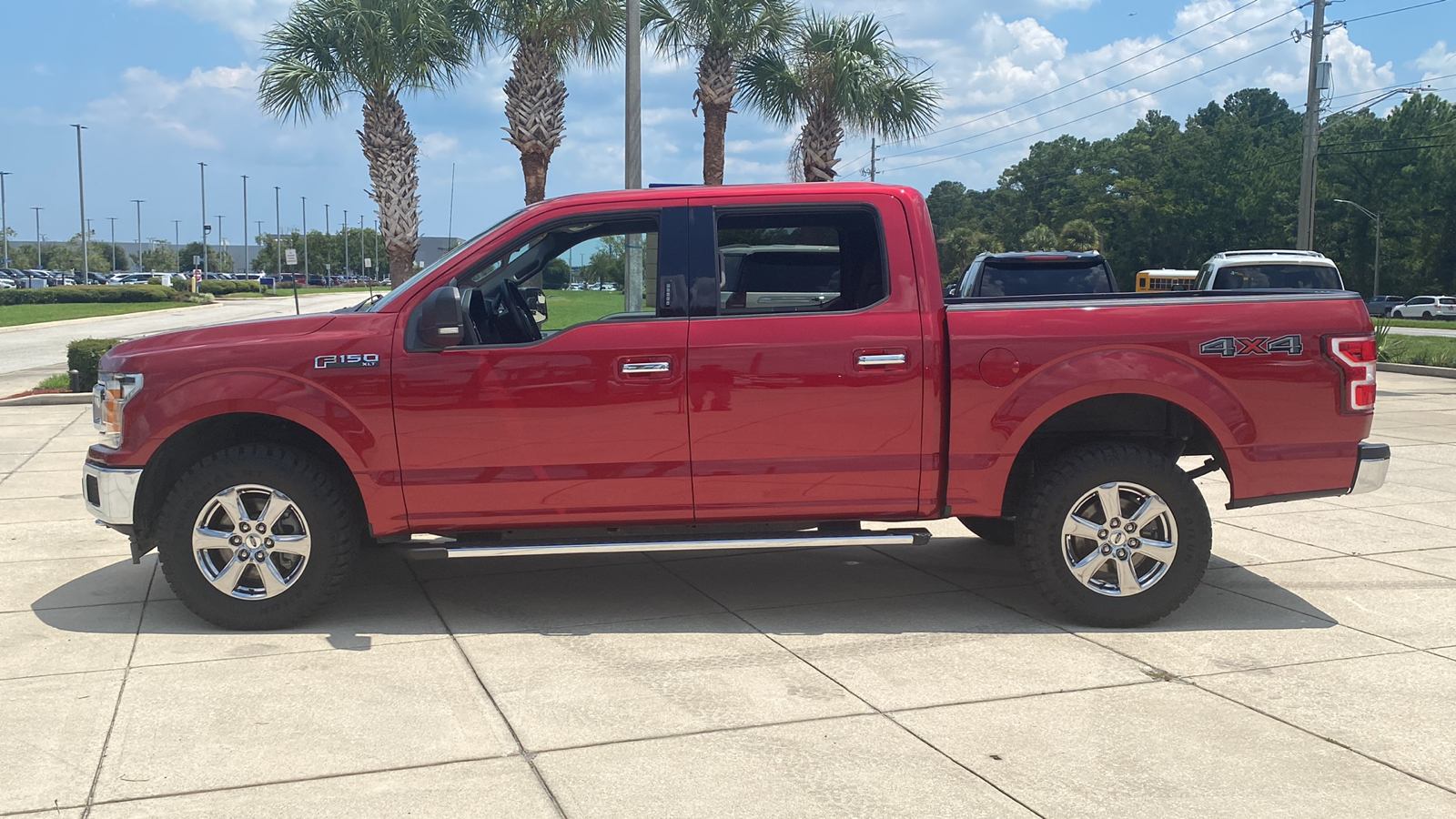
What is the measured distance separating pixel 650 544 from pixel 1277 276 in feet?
44.3

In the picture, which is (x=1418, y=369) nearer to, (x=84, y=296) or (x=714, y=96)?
(x=714, y=96)

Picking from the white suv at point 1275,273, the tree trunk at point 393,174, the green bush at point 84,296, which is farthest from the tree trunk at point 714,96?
the green bush at point 84,296

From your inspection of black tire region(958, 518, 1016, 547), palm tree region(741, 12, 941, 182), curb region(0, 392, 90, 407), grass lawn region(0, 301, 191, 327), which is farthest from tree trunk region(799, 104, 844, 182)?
grass lawn region(0, 301, 191, 327)

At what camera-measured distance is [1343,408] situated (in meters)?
5.57

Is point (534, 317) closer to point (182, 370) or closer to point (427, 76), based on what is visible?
point (182, 370)

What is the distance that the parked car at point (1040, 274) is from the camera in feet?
42.7

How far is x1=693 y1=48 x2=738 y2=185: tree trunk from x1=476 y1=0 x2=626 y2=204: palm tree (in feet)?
5.85

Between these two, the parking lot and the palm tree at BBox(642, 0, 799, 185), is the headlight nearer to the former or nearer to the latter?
the parking lot

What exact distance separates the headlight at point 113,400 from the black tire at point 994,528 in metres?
4.48

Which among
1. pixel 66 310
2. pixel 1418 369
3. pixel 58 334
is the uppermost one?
pixel 66 310

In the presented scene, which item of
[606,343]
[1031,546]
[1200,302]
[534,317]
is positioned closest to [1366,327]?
[1200,302]

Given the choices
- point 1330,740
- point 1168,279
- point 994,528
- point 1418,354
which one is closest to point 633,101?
point 994,528

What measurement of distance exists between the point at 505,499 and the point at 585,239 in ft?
4.27

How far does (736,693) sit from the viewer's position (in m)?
4.73
